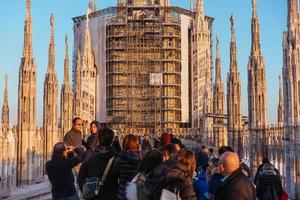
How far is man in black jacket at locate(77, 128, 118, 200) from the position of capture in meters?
5.74

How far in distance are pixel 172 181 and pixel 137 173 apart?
2.00ft

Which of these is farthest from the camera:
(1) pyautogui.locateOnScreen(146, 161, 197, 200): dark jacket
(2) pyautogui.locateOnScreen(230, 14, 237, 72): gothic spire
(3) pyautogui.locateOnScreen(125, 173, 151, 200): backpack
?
(2) pyautogui.locateOnScreen(230, 14, 237, 72): gothic spire

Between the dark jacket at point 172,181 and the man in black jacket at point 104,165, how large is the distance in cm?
123

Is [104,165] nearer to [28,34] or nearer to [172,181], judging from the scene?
[172,181]

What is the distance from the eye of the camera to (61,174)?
6254mm

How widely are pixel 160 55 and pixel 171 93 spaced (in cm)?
365

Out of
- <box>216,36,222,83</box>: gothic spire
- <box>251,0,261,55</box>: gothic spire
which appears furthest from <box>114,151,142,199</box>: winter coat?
<box>216,36,222,83</box>: gothic spire

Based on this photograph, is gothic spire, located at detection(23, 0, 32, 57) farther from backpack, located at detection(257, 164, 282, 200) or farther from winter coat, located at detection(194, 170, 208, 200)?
winter coat, located at detection(194, 170, 208, 200)

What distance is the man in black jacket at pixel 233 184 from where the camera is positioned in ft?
14.0

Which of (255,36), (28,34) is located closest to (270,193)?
(255,36)

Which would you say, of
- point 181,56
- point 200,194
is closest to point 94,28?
point 181,56

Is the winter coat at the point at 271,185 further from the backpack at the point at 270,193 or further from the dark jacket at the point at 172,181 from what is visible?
the dark jacket at the point at 172,181

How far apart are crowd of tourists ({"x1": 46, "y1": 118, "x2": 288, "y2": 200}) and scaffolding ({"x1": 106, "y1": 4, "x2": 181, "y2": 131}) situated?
36.8 meters

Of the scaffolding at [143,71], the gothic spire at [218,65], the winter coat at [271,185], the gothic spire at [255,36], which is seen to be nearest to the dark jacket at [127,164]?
the winter coat at [271,185]
